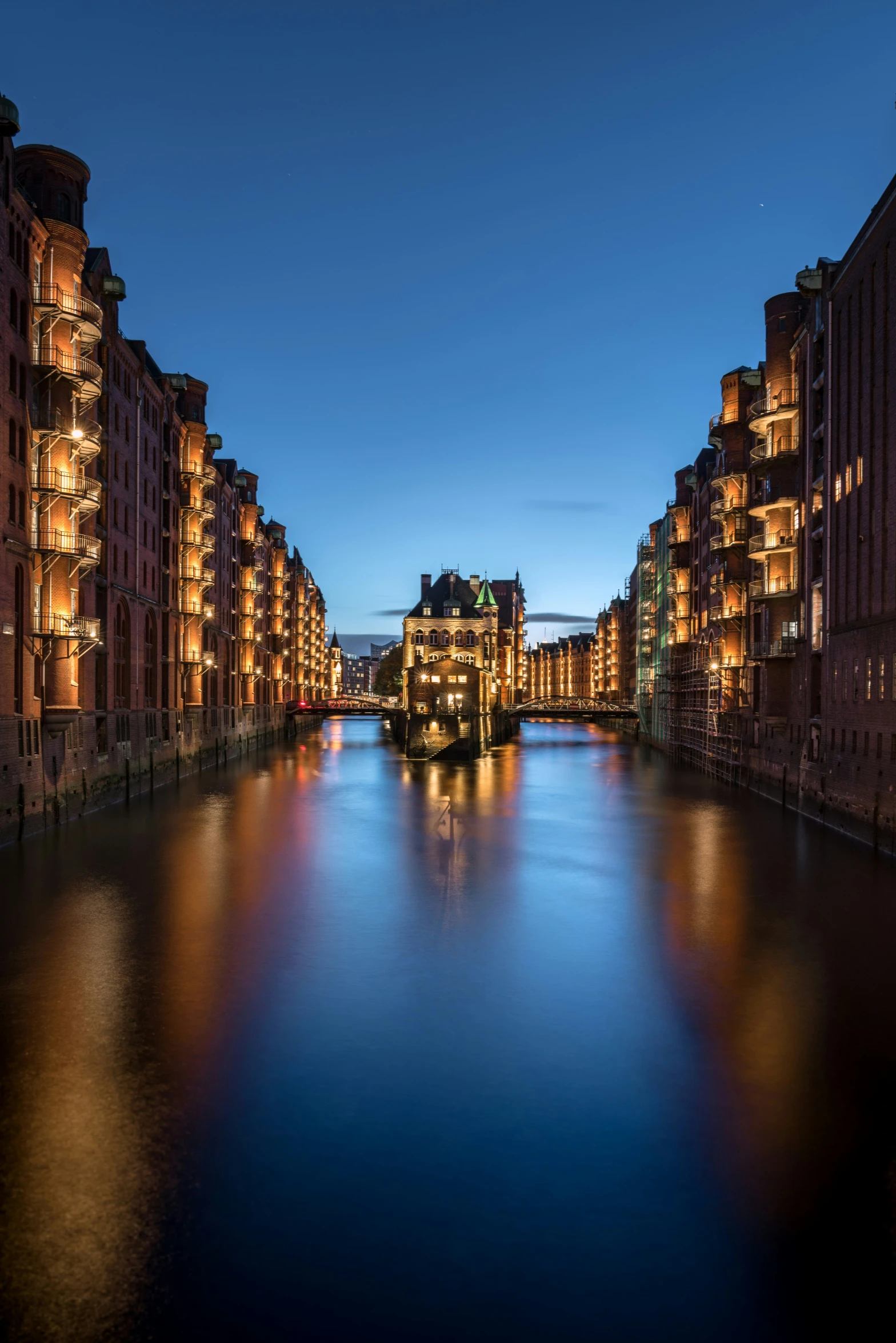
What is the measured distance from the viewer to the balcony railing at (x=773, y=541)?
4528cm

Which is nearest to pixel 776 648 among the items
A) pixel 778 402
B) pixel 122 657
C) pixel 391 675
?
pixel 778 402

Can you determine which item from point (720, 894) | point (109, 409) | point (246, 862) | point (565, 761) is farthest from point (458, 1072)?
point (565, 761)

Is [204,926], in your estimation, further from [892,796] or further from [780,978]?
[892,796]

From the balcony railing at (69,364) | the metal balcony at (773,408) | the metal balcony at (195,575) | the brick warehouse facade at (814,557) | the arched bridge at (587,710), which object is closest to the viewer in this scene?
the brick warehouse facade at (814,557)

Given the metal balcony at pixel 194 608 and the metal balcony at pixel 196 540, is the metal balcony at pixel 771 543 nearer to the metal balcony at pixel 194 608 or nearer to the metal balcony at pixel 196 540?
the metal balcony at pixel 196 540

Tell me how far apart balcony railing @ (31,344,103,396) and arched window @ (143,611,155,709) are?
63.0ft

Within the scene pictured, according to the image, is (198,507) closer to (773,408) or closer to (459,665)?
(459,665)

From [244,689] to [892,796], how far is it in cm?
6825

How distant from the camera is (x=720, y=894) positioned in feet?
82.0

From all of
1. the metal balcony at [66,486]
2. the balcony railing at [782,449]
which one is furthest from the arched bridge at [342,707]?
the metal balcony at [66,486]

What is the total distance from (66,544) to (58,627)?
10.6ft

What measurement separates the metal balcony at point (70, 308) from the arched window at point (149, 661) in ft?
65.8

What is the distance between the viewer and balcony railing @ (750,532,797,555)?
45281 millimetres

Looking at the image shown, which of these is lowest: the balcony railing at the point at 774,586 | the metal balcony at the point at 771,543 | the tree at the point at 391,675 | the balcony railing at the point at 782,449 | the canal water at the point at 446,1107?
the canal water at the point at 446,1107
